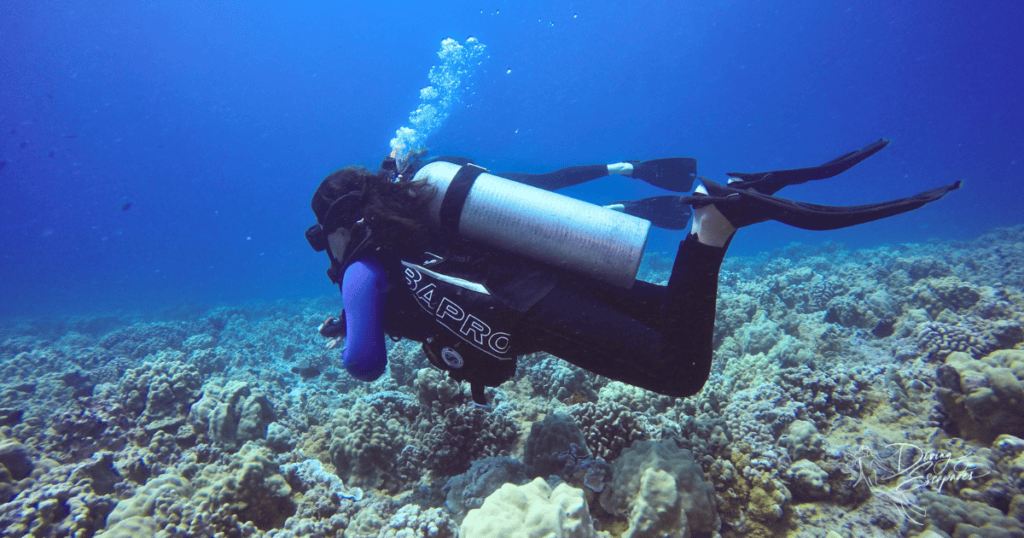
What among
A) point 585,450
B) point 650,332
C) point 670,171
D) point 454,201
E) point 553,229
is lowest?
point 585,450

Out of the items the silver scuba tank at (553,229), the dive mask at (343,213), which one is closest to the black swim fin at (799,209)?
the silver scuba tank at (553,229)

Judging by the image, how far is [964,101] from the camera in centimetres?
8038

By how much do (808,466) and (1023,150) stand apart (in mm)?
118870

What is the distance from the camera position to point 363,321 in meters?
2.78

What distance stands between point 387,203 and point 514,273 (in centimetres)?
116

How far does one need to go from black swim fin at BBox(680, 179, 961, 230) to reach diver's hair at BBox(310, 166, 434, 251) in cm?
206

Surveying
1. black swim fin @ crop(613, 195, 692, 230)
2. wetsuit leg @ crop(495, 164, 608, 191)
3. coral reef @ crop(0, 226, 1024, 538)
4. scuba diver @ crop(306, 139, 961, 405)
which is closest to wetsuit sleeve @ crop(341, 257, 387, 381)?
scuba diver @ crop(306, 139, 961, 405)

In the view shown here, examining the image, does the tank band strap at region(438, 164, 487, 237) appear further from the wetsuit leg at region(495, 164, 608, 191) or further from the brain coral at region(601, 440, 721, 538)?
the brain coral at region(601, 440, 721, 538)

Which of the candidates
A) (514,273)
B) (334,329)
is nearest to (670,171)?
(514,273)

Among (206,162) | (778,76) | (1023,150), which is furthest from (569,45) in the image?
(206,162)

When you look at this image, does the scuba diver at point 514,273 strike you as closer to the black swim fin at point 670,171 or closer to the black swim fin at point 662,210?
the black swim fin at point 662,210

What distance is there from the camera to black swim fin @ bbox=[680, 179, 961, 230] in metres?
2.24

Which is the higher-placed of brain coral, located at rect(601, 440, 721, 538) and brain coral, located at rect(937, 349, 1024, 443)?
brain coral, located at rect(937, 349, 1024, 443)

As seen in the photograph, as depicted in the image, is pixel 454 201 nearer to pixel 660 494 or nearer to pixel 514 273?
pixel 514 273
